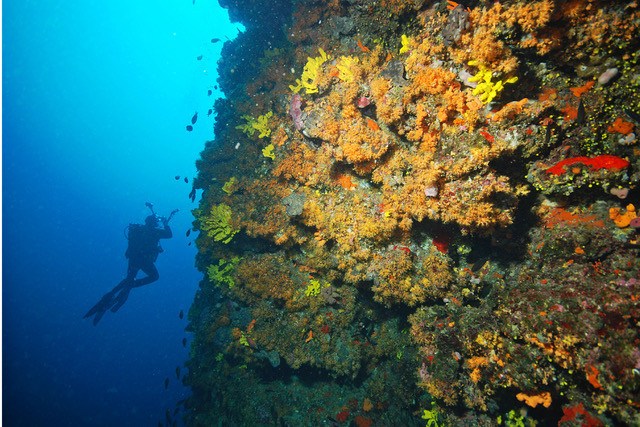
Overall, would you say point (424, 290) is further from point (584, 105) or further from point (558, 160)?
point (584, 105)

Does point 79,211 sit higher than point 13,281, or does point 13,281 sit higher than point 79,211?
point 79,211

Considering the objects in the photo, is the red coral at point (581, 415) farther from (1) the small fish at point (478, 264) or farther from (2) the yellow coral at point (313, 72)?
(2) the yellow coral at point (313, 72)

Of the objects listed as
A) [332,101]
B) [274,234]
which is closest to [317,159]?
[332,101]

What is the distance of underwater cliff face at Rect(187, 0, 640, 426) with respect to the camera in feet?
12.1

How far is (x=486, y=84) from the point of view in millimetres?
4191

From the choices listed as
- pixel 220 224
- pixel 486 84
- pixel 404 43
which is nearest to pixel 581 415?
pixel 486 84

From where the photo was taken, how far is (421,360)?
19.0ft

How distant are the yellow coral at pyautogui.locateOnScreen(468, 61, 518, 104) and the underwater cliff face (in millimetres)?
21

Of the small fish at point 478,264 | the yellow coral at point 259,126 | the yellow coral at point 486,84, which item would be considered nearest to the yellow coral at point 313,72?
the yellow coral at point 259,126

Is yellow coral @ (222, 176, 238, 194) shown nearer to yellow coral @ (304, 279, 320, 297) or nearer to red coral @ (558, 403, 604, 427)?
yellow coral @ (304, 279, 320, 297)

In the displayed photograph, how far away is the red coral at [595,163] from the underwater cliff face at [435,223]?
19 millimetres

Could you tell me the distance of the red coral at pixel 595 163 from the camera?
3.68 meters

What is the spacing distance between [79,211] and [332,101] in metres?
152

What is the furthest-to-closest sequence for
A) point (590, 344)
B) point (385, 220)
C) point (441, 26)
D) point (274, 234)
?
point (274, 234) → point (385, 220) → point (441, 26) → point (590, 344)
